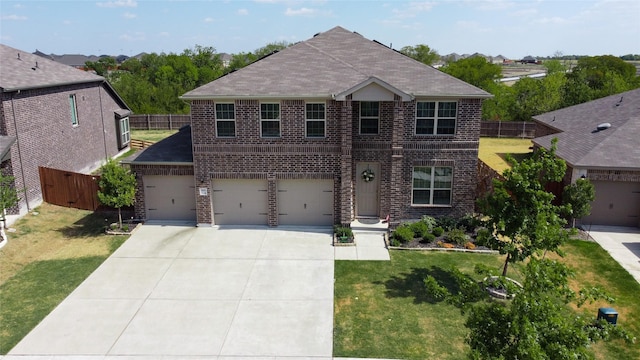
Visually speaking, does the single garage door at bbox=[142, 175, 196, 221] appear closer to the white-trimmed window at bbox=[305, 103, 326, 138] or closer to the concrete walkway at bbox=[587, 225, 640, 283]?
the white-trimmed window at bbox=[305, 103, 326, 138]

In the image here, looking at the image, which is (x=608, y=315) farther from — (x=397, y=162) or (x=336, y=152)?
(x=336, y=152)

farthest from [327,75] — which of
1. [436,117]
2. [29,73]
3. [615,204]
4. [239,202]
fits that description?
[29,73]

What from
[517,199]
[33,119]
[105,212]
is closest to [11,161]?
[33,119]

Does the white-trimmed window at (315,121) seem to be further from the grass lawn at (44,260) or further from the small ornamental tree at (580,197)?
the small ornamental tree at (580,197)

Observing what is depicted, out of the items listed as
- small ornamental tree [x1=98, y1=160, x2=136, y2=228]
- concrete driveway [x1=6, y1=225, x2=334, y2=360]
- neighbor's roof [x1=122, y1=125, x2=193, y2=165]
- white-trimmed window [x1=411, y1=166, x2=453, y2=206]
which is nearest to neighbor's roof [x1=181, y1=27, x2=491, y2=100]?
neighbor's roof [x1=122, y1=125, x2=193, y2=165]

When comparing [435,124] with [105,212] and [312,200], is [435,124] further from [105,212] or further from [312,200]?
[105,212]

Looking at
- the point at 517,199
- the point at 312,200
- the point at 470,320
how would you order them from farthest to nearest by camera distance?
the point at 312,200 < the point at 517,199 < the point at 470,320

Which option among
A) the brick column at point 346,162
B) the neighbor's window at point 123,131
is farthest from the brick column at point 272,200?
the neighbor's window at point 123,131
